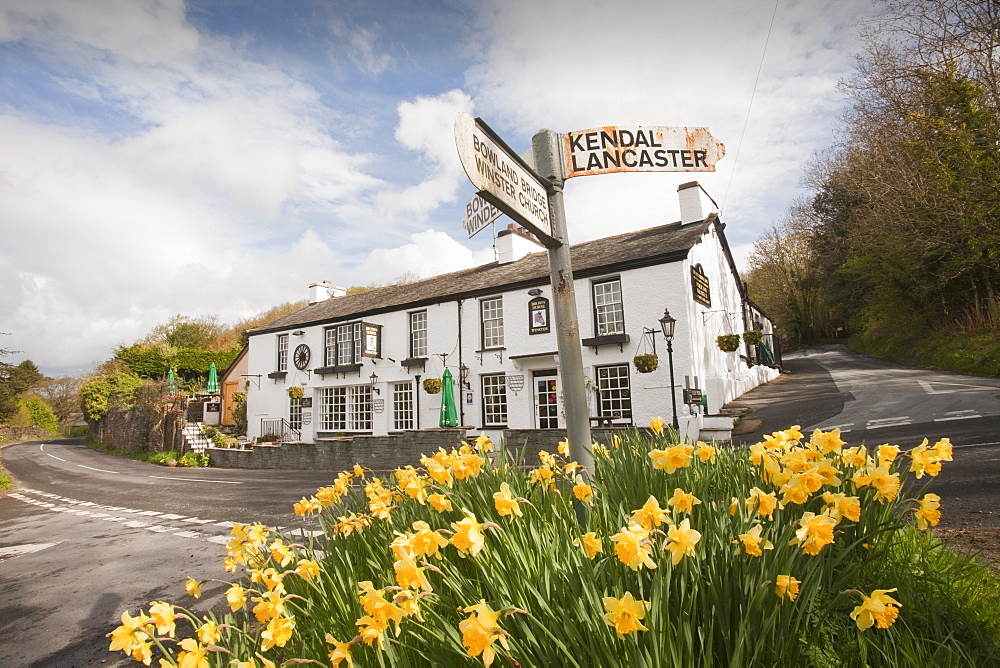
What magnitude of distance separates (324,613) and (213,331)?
2148 inches

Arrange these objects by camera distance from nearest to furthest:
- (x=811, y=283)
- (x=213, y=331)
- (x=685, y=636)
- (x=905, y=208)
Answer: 1. (x=685, y=636)
2. (x=905, y=208)
3. (x=811, y=283)
4. (x=213, y=331)

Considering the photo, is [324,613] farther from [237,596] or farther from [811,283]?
[811,283]

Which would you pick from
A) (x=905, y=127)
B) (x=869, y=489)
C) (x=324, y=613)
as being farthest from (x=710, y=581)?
(x=905, y=127)

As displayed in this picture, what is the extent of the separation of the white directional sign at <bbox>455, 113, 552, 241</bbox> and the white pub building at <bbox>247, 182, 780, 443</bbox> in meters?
11.9

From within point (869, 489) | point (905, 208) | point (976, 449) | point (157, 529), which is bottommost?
point (157, 529)

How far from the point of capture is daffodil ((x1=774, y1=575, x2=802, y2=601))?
64.9 inches

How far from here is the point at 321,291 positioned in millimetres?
29359

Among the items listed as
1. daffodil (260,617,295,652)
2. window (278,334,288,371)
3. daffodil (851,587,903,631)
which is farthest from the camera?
window (278,334,288,371)

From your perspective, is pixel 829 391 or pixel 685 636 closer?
pixel 685 636

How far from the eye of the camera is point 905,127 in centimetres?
1695

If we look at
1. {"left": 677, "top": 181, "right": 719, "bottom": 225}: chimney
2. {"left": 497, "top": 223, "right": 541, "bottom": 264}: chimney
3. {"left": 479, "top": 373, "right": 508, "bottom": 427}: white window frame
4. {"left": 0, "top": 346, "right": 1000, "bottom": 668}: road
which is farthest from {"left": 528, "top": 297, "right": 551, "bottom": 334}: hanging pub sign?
{"left": 0, "top": 346, "right": 1000, "bottom": 668}: road

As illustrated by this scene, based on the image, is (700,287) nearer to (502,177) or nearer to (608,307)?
(608,307)

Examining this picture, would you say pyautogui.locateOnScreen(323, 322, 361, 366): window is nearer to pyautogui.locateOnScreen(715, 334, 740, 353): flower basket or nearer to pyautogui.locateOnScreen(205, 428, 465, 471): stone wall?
pyautogui.locateOnScreen(205, 428, 465, 471): stone wall

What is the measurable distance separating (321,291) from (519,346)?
15972 millimetres
